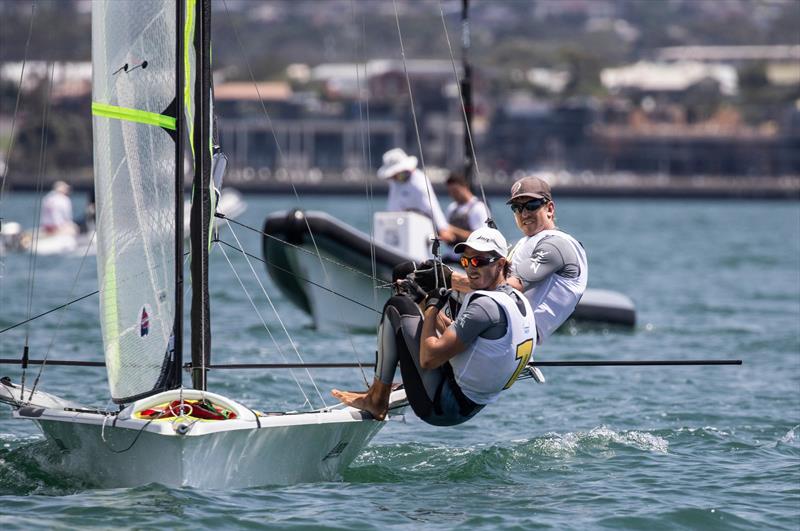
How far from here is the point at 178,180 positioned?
7.69 meters

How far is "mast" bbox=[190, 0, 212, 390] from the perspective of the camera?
7.84m

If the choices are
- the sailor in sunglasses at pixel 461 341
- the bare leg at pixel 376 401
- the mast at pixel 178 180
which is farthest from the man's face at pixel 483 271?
the mast at pixel 178 180

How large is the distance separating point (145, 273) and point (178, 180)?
0.49 metres

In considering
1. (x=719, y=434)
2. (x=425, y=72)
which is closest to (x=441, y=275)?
(x=719, y=434)

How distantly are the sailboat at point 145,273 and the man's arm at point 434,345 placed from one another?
625mm

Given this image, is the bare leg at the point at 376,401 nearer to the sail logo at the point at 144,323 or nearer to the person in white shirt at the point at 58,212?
the sail logo at the point at 144,323

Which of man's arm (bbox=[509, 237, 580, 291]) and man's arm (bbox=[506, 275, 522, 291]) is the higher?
man's arm (bbox=[509, 237, 580, 291])

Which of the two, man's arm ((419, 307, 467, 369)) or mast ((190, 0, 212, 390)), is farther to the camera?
mast ((190, 0, 212, 390))

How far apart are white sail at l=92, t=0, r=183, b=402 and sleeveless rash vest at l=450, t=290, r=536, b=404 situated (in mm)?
1491

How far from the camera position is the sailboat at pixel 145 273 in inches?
295

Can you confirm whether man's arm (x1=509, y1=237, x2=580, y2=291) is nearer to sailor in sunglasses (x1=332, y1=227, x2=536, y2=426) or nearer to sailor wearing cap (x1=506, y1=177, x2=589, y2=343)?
sailor wearing cap (x1=506, y1=177, x2=589, y2=343)

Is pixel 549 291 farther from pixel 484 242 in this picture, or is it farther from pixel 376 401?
pixel 376 401

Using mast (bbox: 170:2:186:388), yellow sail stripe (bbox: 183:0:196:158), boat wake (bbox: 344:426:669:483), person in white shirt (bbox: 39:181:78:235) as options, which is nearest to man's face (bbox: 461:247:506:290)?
boat wake (bbox: 344:426:669:483)

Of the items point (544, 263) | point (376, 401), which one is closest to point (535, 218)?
point (544, 263)
